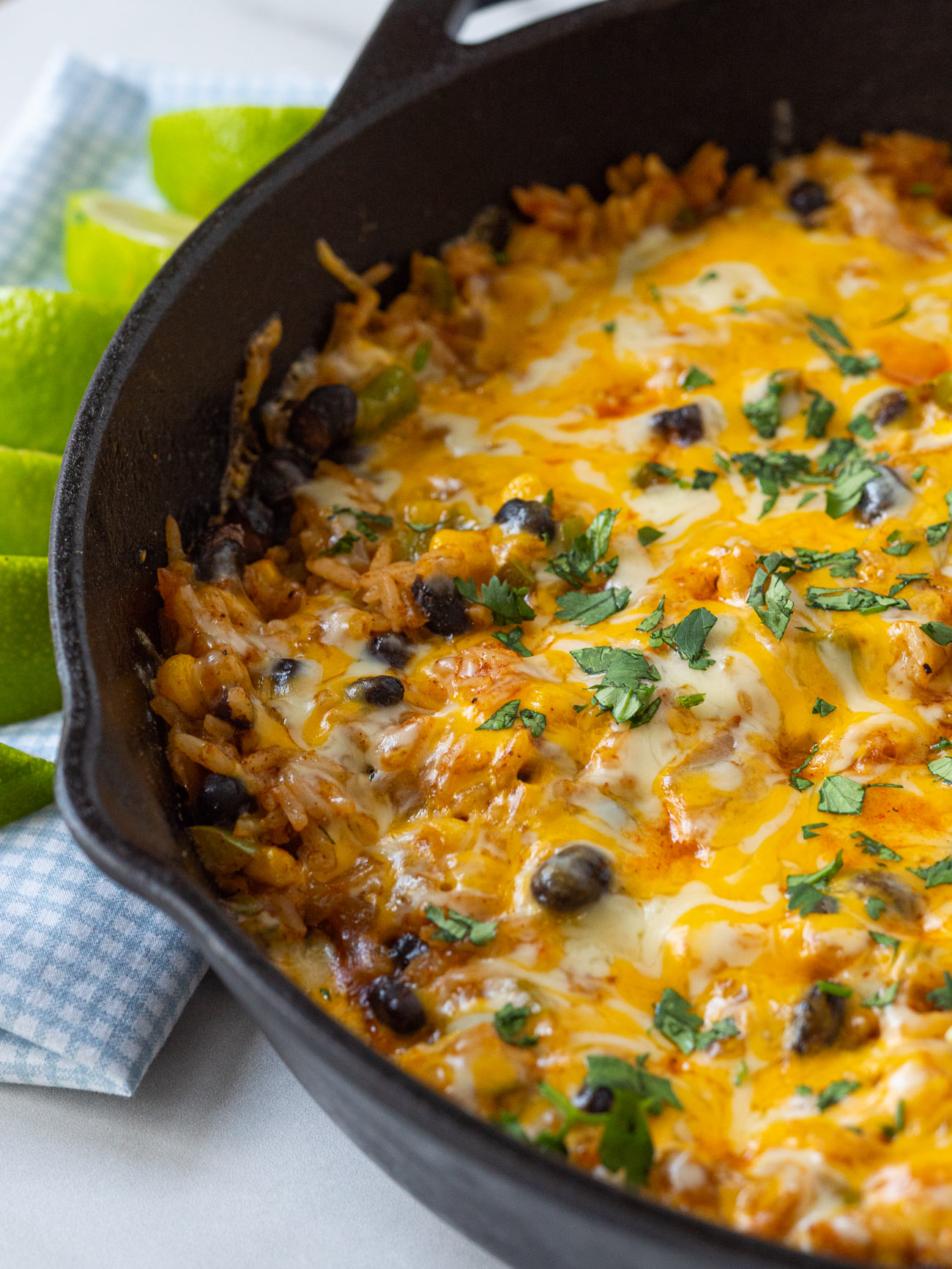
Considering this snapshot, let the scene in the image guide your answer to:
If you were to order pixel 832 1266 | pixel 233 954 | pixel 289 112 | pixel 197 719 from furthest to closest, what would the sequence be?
pixel 289 112
pixel 197 719
pixel 233 954
pixel 832 1266

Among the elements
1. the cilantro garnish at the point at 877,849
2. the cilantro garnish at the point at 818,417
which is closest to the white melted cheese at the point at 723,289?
the cilantro garnish at the point at 818,417

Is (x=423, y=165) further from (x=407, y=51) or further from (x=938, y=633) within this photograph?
(x=938, y=633)

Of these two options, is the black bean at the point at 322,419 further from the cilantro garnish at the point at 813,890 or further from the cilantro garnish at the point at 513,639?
the cilantro garnish at the point at 813,890

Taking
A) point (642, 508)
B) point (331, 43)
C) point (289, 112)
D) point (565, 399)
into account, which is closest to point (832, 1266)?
point (642, 508)

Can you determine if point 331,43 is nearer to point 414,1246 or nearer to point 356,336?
point 356,336

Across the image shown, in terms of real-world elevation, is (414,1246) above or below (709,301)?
below

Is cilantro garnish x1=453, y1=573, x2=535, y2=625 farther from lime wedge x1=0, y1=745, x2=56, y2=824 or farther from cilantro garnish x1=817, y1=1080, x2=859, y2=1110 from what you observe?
cilantro garnish x1=817, y1=1080, x2=859, y2=1110

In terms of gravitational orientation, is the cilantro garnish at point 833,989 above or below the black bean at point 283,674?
below

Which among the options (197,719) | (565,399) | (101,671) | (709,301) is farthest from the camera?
(709,301)
